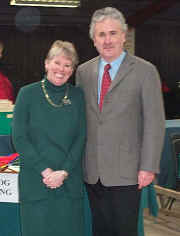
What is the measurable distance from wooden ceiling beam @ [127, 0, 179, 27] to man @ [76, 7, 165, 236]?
8.46 meters

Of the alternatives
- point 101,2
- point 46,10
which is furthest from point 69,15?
point 101,2

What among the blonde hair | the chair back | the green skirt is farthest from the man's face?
the chair back

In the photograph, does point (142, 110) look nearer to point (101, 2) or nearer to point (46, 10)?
point (101, 2)

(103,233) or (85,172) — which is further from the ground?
(85,172)

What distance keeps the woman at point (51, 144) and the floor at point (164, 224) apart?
176 centimetres

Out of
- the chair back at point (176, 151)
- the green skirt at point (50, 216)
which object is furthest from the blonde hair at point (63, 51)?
the chair back at point (176, 151)

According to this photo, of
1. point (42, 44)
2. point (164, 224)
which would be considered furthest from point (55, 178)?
point (42, 44)

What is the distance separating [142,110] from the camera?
178 cm

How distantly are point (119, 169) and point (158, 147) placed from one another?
7.8 inches

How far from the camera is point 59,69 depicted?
1.78 meters

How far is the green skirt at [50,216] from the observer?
6.04ft

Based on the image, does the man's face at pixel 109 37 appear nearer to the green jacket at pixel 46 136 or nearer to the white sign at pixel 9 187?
the green jacket at pixel 46 136

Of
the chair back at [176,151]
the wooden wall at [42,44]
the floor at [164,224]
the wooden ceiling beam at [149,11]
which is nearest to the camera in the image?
the chair back at [176,151]

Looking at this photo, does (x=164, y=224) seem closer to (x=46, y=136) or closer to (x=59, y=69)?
(x=46, y=136)
